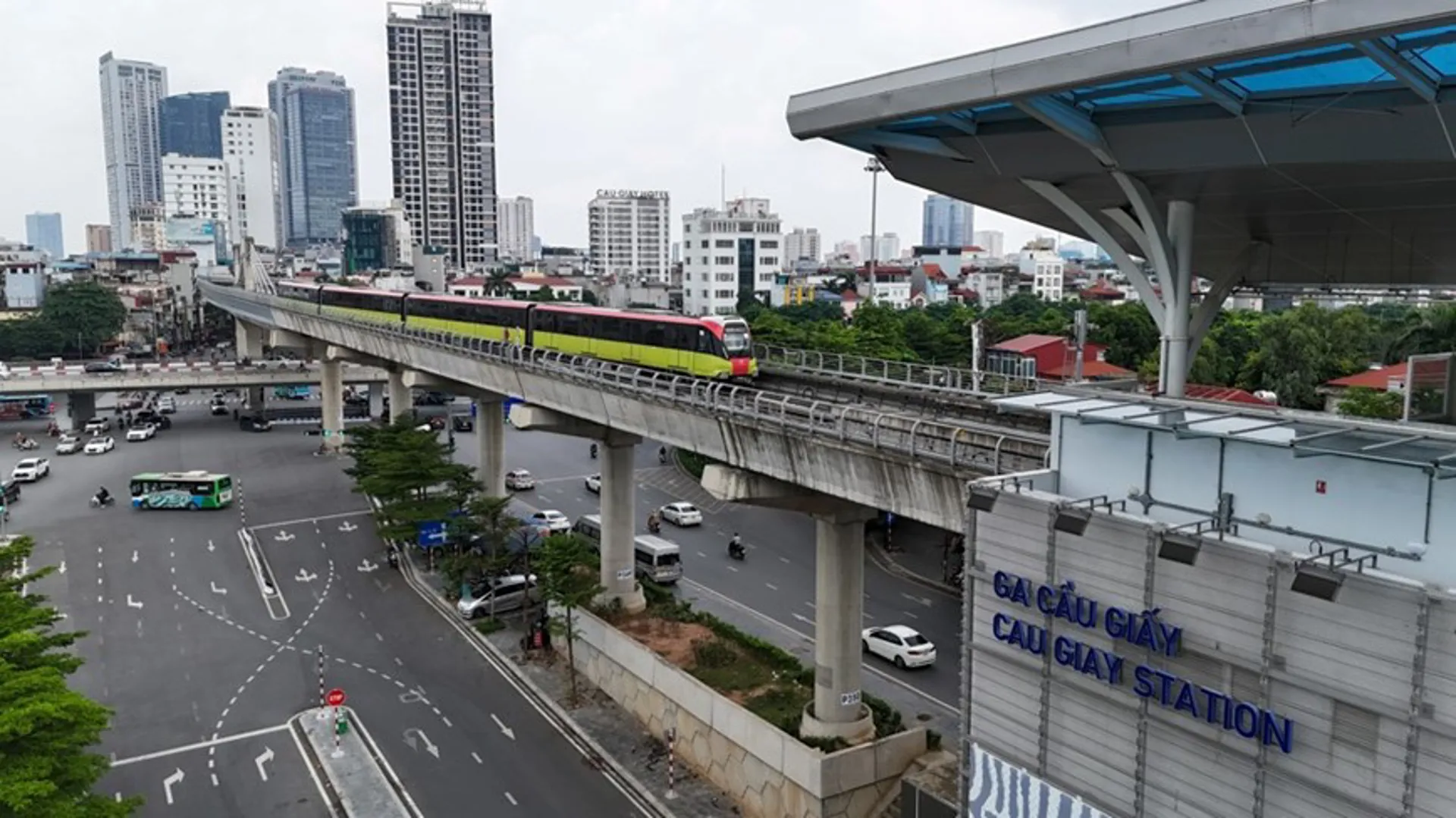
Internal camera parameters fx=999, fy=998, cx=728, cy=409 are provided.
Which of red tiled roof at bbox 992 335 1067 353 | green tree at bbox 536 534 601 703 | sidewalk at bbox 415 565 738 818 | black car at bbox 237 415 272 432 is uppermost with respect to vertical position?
red tiled roof at bbox 992 335 1067 353

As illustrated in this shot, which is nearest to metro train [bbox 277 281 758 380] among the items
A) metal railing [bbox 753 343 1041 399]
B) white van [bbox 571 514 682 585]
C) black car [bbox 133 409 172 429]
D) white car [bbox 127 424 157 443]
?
metal railing [bbox 753 343 1041 399]

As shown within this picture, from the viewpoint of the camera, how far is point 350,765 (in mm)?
25453

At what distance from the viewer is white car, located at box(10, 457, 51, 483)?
57.4 m

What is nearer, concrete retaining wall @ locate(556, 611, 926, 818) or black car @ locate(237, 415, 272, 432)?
concrete retaining wall @ locate(556, 611, 926, 818)

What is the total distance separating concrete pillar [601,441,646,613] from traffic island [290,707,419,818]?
9.04 m

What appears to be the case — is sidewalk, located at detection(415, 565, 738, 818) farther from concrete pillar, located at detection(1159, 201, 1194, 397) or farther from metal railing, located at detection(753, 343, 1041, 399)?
concrete pillar, located at detection(1159, 201, 1194, 397)

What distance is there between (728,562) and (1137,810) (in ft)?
98.8

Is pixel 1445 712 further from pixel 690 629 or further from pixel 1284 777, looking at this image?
pixel 690 629

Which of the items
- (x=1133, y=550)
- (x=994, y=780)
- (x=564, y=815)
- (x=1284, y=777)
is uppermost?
(x=1133, y=550)

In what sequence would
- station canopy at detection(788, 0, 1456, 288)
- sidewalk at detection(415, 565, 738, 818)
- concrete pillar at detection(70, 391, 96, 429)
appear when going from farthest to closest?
concrete pillar at detection(70, 391, 96, 429), sidewalk at detection(415, 565, 738, 818), station canopy at detection(788, 0, 1456, 288)

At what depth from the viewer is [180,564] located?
138 feet

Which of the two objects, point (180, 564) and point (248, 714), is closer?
point (248, 714)

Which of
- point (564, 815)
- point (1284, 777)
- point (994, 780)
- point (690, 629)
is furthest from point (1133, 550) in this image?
point (690, 629)

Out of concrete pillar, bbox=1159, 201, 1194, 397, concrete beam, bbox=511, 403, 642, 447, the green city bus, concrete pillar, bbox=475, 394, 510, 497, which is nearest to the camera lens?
concrete pillar, bbox=1159, 201, 1194, 397
